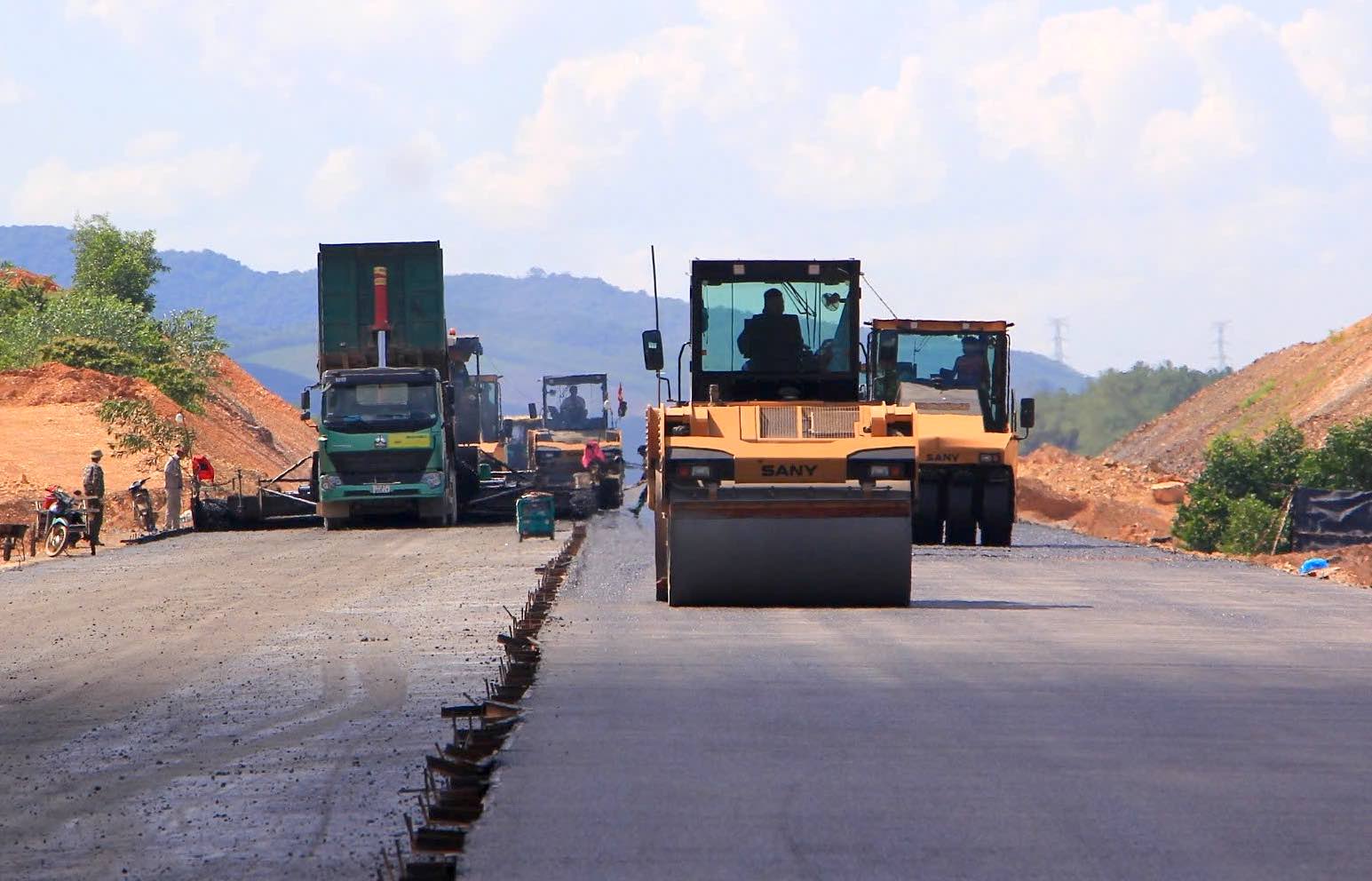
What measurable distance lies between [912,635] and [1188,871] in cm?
766

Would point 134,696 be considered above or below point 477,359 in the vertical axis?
below

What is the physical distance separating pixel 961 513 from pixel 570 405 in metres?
21.2

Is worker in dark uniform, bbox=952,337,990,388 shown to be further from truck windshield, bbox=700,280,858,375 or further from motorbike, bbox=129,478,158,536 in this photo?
motorbike, bbox=129,478,158,536

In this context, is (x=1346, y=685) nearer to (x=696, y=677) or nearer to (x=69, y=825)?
(x=696, y=677)

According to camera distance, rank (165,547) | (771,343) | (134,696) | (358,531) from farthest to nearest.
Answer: (358,531) < (165,547) < (771,343) < (134,696)

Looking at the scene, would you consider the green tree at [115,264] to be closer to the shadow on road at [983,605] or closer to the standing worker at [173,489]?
the standing worker at [173,489]

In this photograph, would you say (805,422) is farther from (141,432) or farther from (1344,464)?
(141,432)

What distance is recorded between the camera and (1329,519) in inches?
1107

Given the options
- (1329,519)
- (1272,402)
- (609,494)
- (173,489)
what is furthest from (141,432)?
(1272,402)

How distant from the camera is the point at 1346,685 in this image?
1139 centimetres

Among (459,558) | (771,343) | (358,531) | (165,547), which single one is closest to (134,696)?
(771,343)

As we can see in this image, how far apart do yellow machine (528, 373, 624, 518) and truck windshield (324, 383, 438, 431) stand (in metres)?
6.75

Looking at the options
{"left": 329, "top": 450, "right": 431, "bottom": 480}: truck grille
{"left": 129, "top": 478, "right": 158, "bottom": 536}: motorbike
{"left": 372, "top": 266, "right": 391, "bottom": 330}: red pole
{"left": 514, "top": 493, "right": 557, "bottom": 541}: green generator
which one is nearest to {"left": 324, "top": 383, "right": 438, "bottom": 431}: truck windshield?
{"left": 329, "top": 450, "right": 431, "bottom": 480}: truck grille

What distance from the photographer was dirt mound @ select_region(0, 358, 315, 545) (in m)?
41.6
